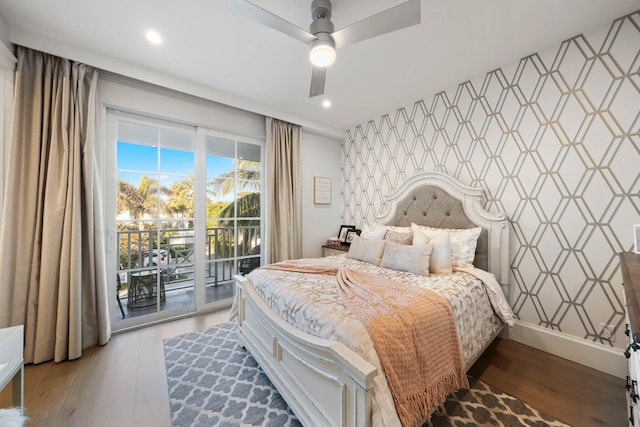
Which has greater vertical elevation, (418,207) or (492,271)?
(418,207)

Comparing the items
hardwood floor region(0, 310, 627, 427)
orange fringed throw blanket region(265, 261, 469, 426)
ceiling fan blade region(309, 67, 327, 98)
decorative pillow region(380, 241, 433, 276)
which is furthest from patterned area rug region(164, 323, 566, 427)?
ceiling fan blade region(309, 67, 327, 98)

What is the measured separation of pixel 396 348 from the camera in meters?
1.16

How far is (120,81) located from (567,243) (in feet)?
14.3

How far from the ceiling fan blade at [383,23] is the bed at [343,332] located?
1670mm

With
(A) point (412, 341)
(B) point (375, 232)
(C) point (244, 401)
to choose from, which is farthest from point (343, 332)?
(B) point (375, 232)

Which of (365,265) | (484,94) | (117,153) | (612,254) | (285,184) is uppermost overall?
(484,94)

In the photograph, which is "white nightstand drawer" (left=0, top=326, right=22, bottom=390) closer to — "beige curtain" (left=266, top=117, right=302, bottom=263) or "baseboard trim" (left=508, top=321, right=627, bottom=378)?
"beige curtain" (left=266, top=117, right=302, bottom=263)

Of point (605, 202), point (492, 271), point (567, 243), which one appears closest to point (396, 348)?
point (492, 271)

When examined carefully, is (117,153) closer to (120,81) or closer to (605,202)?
(120,81)

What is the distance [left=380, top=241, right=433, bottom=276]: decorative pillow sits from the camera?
206 centimetres

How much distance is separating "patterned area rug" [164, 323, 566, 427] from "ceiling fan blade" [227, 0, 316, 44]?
7.71 feet

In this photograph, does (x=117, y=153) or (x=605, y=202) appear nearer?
(x=605, y=202)

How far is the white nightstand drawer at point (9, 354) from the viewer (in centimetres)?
106

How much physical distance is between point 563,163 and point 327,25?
220 centimetres
